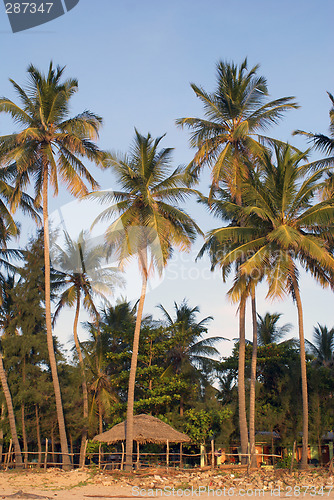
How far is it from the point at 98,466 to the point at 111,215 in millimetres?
10051

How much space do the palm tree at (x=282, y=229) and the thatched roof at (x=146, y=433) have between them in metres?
5.10

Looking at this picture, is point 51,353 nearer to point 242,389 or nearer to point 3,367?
point 3,367

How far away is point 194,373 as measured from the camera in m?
29.5

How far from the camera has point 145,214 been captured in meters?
21.8

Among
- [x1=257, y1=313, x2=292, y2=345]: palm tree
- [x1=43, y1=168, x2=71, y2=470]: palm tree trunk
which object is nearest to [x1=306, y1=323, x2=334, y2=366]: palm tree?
[x1=257, y1=313, x2=292, y2=345]: palm tree

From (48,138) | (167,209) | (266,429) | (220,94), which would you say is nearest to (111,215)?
(167,209)

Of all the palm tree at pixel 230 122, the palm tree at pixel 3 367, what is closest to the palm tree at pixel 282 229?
the palm tree at pixel 230 122

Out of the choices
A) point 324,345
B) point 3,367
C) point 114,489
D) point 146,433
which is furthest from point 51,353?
point 324,345

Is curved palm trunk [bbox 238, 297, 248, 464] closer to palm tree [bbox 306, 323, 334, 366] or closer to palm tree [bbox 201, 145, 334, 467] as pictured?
palm tree [bbox 201, 145, 334, 467]

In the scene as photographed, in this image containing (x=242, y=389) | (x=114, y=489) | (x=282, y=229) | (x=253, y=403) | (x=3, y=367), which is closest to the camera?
(x=114, y=489)

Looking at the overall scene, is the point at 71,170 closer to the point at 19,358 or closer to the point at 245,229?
the point at 245,229

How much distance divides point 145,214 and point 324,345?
2047 cm

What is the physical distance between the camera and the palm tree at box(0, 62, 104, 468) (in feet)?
72.0

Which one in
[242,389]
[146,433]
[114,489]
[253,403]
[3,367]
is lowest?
[114,489]
